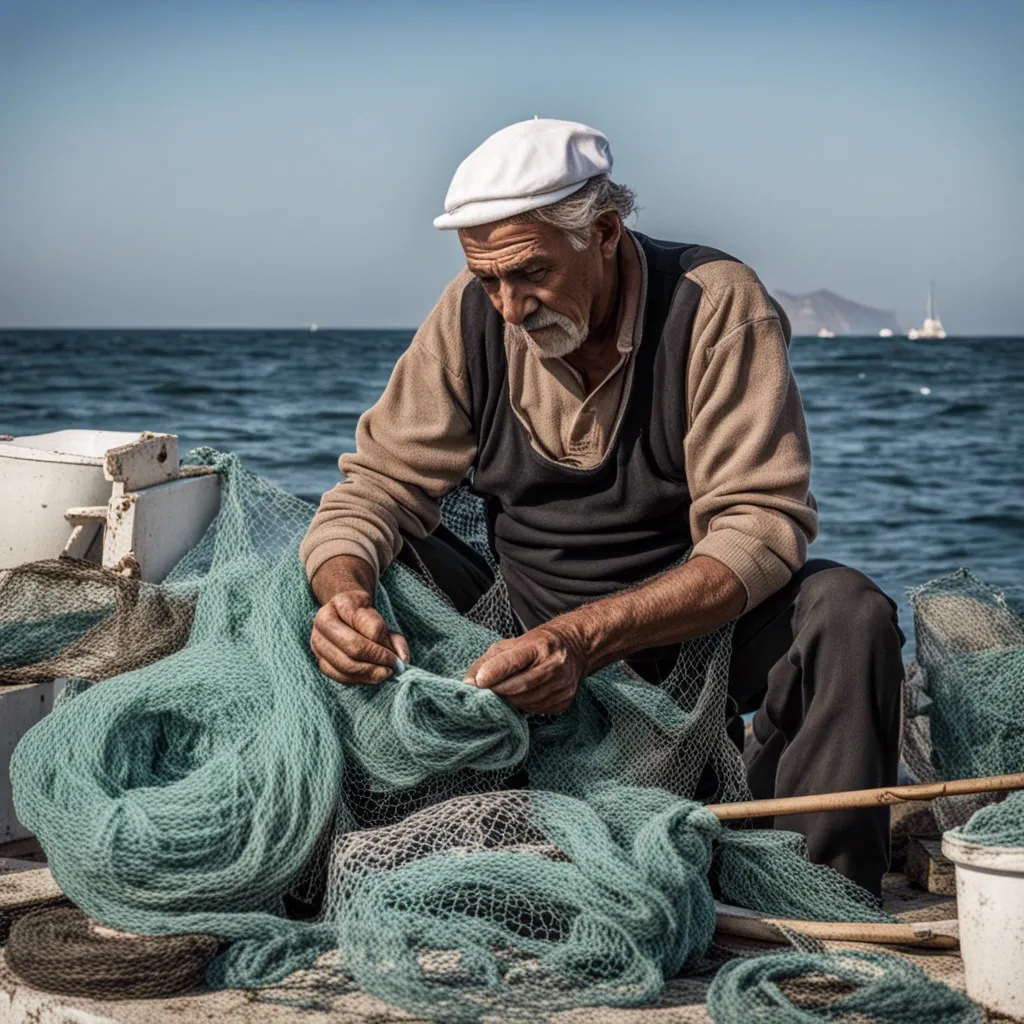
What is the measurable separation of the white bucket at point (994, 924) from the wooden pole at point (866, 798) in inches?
9.1

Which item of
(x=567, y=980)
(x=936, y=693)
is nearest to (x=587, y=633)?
(x=567, y=980)

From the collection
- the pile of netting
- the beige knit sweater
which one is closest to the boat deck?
the pile of netting

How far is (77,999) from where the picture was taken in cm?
244

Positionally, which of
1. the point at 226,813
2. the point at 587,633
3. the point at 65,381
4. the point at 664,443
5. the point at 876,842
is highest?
the point at 664,443

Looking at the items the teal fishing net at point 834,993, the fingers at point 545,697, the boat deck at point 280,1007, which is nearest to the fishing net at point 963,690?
the boat deck at point 280,1007

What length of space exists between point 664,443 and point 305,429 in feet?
56.6

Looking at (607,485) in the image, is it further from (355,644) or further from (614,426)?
(355,644)

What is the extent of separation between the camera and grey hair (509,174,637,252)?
312cm

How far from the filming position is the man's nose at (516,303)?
317 cm

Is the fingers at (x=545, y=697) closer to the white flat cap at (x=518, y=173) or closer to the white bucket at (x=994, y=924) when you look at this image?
the white bucket at (x=994, y=924)

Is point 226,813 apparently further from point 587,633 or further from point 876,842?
point 876,842

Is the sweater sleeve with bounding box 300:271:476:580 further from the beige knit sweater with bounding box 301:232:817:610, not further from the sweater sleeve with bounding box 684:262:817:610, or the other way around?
the sweater sleeve with bounding box 684:262:817:610

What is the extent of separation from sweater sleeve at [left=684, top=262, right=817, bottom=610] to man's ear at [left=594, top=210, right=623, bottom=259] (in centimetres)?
21

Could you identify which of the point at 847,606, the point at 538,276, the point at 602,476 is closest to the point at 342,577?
the point at 602,476
